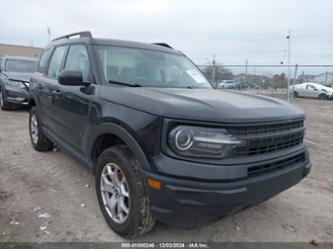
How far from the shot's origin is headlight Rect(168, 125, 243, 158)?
228 cm

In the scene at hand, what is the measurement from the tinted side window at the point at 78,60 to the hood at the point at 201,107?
2.35ft

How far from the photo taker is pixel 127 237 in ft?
9.19

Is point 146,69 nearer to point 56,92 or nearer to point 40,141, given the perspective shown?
point 56,92

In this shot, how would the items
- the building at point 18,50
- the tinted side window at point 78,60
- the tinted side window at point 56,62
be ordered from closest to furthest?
the tinted side window at point 78,60, the tinted side window at point 56,62, the building at point 18,50

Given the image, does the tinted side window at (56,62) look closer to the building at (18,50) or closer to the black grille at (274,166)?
the black grille at (274,166)

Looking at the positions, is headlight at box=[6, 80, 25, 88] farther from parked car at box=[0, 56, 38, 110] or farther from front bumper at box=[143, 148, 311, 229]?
front bumper at box=[143, 148, 311, 229]

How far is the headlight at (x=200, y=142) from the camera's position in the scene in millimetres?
2279

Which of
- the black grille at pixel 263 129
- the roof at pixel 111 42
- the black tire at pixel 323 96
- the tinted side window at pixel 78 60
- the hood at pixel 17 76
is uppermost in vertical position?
the roof at pixel 111 42

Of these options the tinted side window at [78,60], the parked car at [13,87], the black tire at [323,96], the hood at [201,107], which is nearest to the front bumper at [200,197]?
the hood at [201,107]

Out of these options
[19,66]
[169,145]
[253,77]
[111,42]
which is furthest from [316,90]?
[169,145]

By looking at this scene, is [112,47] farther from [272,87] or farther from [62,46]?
[272,87]

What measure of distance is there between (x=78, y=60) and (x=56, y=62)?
97cm

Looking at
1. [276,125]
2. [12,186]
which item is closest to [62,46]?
[12,186]

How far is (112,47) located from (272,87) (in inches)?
653
